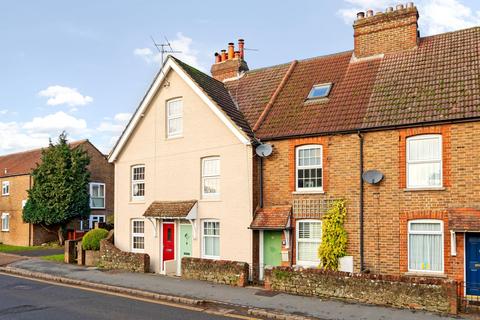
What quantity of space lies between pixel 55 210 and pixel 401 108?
966 inches

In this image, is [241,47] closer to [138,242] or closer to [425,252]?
[138,242]

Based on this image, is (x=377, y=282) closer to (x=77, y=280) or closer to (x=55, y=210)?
(x=77, y=280)

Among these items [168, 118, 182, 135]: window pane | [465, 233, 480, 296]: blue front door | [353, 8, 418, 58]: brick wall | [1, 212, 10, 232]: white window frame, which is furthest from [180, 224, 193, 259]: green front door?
[1, 212, 10, 232]: white window frame

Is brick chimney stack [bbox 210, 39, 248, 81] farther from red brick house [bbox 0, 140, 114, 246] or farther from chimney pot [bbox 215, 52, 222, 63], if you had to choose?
red brick house [bbox 0, 140, 114, 246]

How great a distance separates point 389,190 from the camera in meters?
15.4

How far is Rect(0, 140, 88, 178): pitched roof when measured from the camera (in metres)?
35.6

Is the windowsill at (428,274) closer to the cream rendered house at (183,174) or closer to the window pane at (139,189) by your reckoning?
the cream rendered house at (183,174)

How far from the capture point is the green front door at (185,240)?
762 inches

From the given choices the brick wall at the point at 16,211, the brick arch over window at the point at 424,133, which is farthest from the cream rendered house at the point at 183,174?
the brick wall at the point at 16,211

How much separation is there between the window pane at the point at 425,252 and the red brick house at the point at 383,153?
3 cm

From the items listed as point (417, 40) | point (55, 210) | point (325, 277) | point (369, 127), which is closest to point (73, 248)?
point (55, 210)

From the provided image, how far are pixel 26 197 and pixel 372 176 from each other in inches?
1102

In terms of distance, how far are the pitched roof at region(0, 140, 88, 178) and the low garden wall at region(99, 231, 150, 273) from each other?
1602cm

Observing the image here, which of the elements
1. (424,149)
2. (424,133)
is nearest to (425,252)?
(424,149)
